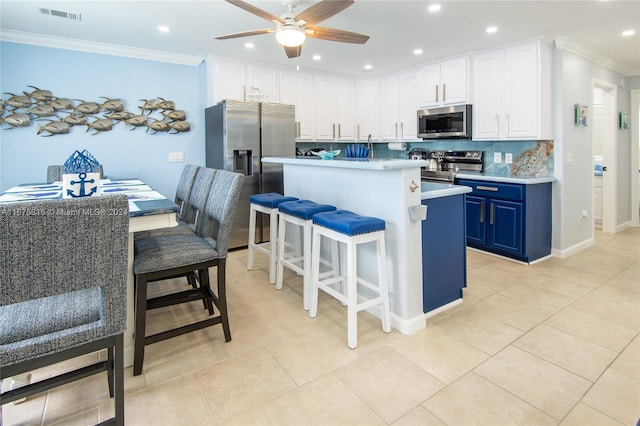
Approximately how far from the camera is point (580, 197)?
4352 mm

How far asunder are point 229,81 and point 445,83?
9.00ft

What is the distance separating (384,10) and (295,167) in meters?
1.61

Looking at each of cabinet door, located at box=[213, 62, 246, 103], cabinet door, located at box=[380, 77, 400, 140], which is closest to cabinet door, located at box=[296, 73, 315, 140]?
cabinet door, located at box=[213, 62, 246, 103]

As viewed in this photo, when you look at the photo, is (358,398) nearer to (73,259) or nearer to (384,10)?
(73,259)

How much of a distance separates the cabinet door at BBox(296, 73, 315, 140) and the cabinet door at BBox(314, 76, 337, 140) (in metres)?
0.10

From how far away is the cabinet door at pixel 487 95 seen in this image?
421 cm

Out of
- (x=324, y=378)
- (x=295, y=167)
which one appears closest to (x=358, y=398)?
(x=324, y=378)

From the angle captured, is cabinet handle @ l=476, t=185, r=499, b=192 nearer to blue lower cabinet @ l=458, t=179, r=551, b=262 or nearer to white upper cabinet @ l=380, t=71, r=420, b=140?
blue lower cabinet @ l=458, t=179, r=551, b=262

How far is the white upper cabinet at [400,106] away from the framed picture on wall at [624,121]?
2820 mm

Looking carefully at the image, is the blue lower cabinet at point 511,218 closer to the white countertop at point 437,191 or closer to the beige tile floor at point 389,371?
the beige tile floor at point 389,371

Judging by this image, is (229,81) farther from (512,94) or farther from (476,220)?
(476,220)

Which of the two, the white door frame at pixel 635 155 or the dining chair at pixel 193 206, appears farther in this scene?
the white door frame at pixel 635 155

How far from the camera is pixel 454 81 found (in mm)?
4617

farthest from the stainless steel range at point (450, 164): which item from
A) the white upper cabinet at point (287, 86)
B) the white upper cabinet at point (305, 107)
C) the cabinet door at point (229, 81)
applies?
the cabinet door at point (229, 81)
